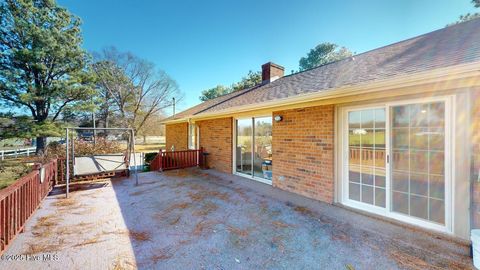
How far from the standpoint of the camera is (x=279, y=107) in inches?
223

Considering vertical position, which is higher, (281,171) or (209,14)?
(209,14)

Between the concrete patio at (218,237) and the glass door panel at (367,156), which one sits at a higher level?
the glass door panel at (367,156)

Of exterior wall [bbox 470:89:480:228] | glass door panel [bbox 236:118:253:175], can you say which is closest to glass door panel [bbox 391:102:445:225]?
exterior wall [bbox 470:89:480:228]

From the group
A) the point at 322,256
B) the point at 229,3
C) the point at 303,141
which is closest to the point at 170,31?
the point at 229,3

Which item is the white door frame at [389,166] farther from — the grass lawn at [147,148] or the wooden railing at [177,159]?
the grass lawn at [147,148]

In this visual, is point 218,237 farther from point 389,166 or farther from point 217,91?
point 217,91

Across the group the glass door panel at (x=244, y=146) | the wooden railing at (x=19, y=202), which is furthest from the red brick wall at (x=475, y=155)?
the wooden railing at (x=19, y=202)

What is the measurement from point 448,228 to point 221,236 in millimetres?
3654

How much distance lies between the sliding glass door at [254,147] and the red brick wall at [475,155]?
4.29m

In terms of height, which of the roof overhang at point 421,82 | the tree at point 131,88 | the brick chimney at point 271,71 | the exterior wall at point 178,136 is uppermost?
the tree at point 131,88

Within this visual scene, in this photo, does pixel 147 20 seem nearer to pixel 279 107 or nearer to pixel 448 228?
pixel 279 107

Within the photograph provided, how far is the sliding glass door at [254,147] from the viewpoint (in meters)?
6.56

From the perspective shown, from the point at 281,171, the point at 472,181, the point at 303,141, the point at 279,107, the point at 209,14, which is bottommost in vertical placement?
the point at 281,171

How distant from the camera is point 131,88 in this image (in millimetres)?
24172
